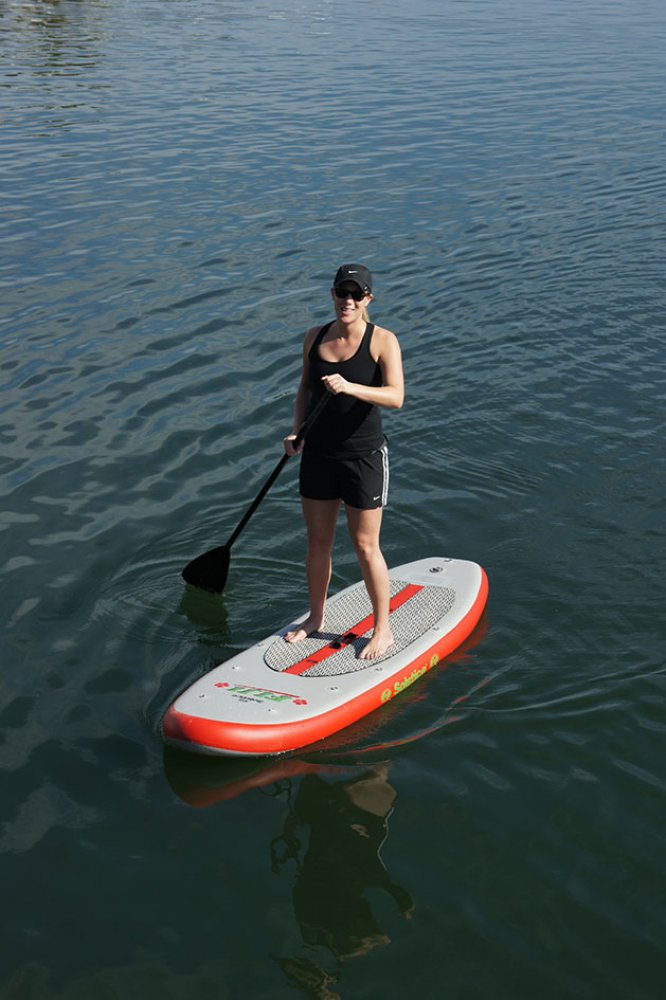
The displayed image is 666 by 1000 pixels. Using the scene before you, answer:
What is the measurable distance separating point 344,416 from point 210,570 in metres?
1.73

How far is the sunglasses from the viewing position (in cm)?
587

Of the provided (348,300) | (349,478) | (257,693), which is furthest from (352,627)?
(348,300)

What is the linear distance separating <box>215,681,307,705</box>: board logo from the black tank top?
1.36 m

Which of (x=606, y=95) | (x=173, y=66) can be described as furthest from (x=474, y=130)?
(x=173, y=66)

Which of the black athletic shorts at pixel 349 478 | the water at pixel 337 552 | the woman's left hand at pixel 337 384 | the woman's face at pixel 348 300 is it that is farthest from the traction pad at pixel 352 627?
the woman's face at pixel 348 300

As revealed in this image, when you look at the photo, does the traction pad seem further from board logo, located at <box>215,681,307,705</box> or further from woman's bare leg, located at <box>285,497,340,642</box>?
board logo, located at <box>215,681,307,705</box>

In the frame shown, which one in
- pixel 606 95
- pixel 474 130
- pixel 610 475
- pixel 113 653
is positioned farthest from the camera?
pixel 606 95

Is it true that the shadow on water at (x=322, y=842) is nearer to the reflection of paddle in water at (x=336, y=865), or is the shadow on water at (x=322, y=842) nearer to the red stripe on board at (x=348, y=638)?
the reflection of paddle in water at (x=336, y=865)

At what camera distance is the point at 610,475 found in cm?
902

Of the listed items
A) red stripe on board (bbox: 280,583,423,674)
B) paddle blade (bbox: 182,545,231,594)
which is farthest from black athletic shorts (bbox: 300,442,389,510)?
paddle blade (bbox: 182,545,231,594)

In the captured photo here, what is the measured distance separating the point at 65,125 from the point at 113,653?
15689mm

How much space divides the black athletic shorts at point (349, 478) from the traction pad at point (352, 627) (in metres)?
0.95

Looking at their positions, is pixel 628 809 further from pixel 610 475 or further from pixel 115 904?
pixel 610 475

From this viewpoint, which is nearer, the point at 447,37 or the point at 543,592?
the point at 543,592
